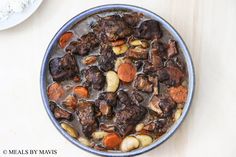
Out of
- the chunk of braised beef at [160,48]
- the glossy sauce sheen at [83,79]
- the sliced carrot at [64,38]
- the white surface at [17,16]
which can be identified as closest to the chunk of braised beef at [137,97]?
the glossy sauce sheen at [83,79]

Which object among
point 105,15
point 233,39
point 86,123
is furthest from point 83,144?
point 233,39

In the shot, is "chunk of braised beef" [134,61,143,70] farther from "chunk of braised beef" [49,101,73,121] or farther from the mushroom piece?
"chunk of braised beef" [49,101,73,121]

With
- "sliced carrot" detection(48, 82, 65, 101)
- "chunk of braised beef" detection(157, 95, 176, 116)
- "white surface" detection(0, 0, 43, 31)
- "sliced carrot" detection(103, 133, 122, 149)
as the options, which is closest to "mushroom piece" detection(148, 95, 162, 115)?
"chunk of braised beef" detection(157, 95, 176, 116)

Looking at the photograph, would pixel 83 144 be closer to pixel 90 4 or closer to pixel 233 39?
pixel 90 4

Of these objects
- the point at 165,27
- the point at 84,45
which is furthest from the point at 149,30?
the point at 84,45

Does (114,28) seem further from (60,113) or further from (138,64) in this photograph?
(60,113)
